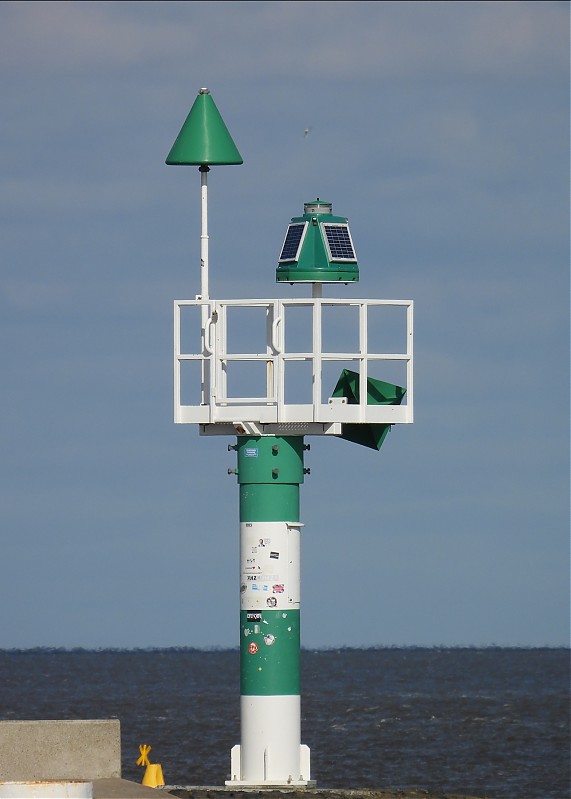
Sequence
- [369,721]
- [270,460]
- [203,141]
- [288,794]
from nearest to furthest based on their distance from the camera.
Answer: [288,794]
[270,460]
[203,141]
[369,721]

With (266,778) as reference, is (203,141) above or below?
above

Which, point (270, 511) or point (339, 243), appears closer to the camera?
point (270, 511)

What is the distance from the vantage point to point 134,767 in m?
50.5

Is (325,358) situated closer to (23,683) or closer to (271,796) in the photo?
(271,796)

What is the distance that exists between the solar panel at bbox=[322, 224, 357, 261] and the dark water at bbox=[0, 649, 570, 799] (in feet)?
58.0

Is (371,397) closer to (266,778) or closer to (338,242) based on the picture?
(338,242)

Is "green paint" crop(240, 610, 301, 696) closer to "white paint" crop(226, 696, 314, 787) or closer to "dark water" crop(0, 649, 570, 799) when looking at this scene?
"white paint" crop(226, 696, 314, 787)

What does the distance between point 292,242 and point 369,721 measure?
44747 millimetres

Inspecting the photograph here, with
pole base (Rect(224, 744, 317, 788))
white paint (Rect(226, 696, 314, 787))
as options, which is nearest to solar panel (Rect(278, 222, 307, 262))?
white paint (Rect(226, 696, 314, 787))

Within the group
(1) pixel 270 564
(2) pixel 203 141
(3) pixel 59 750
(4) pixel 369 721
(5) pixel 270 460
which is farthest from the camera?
(4) pixel 369 721

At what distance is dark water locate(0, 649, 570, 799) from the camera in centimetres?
4903

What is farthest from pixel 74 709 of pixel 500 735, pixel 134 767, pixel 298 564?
pixel 298 564

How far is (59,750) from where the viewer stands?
1059 inches

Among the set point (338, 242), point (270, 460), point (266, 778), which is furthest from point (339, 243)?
point (266, 778)
